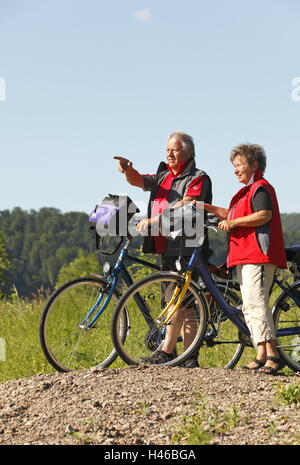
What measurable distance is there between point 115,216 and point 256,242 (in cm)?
132

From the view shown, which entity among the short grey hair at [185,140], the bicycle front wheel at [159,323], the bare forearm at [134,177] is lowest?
the bicycle front wheel at [159,323]

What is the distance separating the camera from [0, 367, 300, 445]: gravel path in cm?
423

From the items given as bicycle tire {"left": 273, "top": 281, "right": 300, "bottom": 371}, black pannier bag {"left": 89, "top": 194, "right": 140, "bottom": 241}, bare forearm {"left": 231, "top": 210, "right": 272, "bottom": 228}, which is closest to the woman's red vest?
bare forearm {"left": 231, "top": 210, "right": 272, "bottom": 228}

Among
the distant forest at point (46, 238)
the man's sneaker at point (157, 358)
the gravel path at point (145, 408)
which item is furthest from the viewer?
the distant forest at point (46, 238)

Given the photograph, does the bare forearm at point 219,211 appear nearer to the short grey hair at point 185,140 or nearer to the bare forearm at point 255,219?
the bare forearm at point 255,219

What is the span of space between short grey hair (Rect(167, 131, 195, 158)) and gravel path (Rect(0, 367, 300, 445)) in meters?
2.03

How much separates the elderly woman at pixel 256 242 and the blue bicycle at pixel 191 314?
0.24 m

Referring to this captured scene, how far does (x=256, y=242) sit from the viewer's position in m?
5.48

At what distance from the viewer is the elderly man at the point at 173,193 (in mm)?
5641

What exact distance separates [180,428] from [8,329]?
6352mm

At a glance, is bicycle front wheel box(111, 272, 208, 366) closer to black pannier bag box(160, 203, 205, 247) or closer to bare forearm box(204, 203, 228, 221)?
black pannier bag box(160, 203, 205, 247)

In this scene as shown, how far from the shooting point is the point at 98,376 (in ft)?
17.6

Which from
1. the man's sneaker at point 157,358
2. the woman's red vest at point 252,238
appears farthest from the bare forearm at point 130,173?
the man's sneaker at point 157,358
